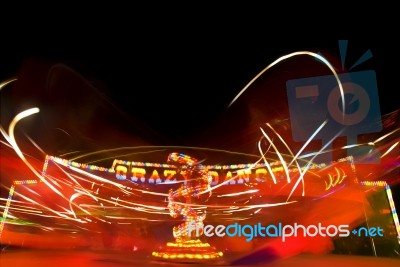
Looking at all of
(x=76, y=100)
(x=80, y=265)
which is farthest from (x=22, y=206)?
(x=80, y=265)

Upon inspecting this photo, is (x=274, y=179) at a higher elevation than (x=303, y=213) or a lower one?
higher

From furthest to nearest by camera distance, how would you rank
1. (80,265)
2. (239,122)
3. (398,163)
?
(239,122) → (398,163) → (80,265)

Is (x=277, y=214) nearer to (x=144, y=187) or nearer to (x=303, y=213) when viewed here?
(x=303, y=213)

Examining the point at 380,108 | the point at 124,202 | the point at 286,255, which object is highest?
the point at 380,108

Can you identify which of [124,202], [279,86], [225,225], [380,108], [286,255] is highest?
[279,86]

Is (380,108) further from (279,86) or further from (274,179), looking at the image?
(274,179)

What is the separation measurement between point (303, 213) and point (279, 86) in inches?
119

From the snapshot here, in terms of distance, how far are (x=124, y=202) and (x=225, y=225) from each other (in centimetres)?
249

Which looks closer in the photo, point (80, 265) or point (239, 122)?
point (80, 265)

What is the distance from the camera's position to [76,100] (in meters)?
9.23

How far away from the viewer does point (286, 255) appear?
8.54m

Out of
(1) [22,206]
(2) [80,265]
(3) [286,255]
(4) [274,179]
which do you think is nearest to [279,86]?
(4) [274,179]

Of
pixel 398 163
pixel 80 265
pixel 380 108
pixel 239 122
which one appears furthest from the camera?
pixel 239 122

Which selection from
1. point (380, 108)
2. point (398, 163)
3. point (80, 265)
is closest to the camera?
point (80, 265)
